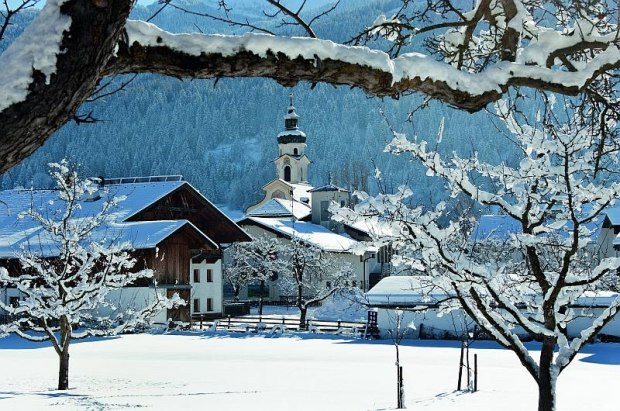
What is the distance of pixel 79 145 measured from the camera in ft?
637

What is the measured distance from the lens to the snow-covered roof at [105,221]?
42.2 meters

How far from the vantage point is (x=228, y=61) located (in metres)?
3.65

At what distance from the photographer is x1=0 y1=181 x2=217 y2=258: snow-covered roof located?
42250 millimetres

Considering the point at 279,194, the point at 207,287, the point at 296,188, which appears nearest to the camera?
the point at 207,287

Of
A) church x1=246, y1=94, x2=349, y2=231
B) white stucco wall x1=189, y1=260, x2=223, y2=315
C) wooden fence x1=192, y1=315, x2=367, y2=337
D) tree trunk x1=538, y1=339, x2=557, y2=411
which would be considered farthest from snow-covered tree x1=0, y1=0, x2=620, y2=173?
church x1=246, y1=94, x2=349, y2=231

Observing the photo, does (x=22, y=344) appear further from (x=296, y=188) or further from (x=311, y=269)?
(x=296, y=188)

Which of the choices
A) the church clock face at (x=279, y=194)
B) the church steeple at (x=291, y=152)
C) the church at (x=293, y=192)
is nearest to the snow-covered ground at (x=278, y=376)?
the church at (x=293, y=192)

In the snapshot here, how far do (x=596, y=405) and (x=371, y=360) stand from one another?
1189cm

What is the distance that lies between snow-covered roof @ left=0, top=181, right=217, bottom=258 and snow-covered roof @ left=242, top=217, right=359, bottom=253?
13.2 metres

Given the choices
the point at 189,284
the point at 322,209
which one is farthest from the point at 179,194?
the point at 322,209

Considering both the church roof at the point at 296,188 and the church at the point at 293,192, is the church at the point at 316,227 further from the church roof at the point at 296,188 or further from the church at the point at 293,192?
the church roof at the point at 296,188

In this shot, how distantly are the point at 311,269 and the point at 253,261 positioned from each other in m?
6.36

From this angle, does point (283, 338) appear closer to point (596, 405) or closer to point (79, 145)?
point (596, 405)

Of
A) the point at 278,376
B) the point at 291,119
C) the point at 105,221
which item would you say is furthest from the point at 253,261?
the point at 291,119
